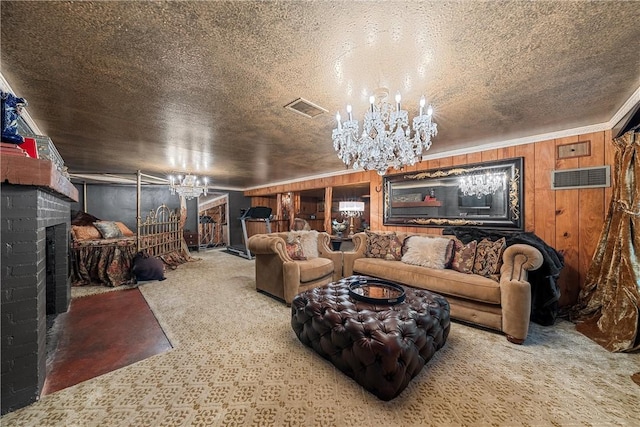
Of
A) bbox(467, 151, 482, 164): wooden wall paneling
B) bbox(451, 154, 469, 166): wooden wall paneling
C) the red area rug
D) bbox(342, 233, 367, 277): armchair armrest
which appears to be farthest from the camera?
bbox(342, 233, 367, 277): armchair armrest

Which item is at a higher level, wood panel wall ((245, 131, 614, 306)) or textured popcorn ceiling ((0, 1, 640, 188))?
textured popcorn ceiling ((0, 1, 640, 188))

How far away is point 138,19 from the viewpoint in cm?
123

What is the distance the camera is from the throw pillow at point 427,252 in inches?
126

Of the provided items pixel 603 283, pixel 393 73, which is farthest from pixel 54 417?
pixel 603 283

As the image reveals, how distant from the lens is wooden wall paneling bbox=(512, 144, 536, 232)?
10.5 feet

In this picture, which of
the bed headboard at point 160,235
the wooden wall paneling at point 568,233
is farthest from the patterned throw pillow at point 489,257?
the bed headboard at point 160,235

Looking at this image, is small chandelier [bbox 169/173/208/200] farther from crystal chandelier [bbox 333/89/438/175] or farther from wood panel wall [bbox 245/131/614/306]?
wood panel wall [bbox 245/131/614/306]

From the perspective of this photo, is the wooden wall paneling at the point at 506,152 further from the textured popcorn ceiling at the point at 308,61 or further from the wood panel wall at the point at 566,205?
the textured popcorn ceiling at the point at 308,61

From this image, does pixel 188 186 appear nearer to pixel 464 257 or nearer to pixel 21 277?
pixel 21 277

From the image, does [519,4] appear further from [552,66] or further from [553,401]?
[553,401]

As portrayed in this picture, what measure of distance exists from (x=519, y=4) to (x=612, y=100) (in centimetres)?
199

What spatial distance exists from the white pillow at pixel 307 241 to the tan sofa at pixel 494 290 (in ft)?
4.78

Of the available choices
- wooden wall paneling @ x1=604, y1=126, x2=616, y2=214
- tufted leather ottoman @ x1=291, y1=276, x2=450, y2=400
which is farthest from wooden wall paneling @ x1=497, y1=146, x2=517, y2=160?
tufted leather ottoman @ x1=291, y1=276, x2=450, y2=400

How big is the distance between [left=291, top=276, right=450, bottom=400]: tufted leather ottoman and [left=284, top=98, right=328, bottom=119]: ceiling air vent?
187 centimetres
